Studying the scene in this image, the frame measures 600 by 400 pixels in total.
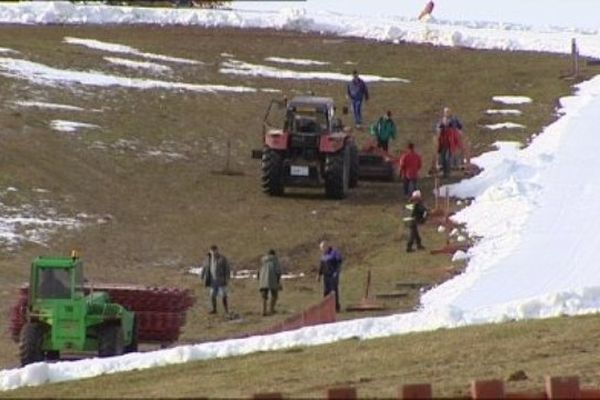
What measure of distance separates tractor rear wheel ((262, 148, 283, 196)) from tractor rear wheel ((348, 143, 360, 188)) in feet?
5.88

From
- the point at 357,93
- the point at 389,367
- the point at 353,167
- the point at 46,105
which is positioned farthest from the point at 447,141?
the point at 389,367

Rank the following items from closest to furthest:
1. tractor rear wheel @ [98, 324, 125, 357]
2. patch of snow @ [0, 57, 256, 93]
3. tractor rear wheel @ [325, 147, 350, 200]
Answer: tractor rear wheel @ [98, 324, 125, 357] < tractor rear wheel @ [325, 147, 350, 200] < patch of snow @ [0, 57, 256, 93]

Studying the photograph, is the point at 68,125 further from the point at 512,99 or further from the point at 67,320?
the point at 67,320

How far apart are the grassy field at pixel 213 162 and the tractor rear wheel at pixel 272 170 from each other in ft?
1.27

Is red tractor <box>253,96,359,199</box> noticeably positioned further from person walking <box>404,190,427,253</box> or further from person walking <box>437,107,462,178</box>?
person walking <box>404,190,427,253</box>

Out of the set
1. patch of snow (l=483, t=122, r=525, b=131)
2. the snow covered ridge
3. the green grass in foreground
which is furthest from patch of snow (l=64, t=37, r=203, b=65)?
the green grass in foreground

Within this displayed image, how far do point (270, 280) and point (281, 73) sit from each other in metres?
30.8

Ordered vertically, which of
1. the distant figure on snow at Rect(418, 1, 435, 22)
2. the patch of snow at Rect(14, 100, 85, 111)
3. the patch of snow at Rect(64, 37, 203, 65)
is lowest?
the patch of snow at Rect(14, 100, 85, 111)

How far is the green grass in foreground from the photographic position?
1942cm

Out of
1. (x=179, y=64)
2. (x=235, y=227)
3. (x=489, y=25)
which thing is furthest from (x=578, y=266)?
(x=489, y=25)

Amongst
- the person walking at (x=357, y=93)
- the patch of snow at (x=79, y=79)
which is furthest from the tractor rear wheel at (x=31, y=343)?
the patch of snow at (x=79, y=79)

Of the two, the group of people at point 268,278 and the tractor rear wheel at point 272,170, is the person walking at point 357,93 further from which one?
the group of people at point 268,278

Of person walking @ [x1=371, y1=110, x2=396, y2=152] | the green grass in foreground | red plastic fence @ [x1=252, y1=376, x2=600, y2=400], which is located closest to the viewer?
red plastic fence @ [x1=252, y1=376, x2=600, y2=400]

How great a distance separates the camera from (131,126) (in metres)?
50.9
